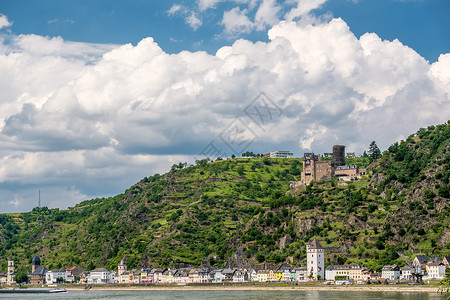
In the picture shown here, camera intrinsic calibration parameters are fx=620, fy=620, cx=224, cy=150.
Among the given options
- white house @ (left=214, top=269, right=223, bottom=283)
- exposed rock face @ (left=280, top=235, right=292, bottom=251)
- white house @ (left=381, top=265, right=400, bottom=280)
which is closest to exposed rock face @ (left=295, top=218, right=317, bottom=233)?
exposed rock face @ (left=280, top=235, right=292, bottom=251)

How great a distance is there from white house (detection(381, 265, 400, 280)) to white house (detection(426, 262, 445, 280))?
296 inches

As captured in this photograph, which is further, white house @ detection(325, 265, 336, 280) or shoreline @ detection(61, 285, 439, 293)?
white house @ detection(325, 265, 336, 280)

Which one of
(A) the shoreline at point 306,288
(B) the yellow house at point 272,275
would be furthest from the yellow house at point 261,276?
(A) the shoreline at point 306,288

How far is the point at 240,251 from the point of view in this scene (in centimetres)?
19862

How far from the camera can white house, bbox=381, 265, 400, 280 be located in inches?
5876

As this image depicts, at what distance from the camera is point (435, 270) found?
143875mm

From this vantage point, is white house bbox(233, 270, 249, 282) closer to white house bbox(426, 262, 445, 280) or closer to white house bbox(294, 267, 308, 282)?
white house bbox(294, 267, 308, 282)

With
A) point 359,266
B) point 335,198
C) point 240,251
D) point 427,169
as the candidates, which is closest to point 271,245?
point 240,251

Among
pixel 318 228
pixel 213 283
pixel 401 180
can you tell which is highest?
pixel 401 180

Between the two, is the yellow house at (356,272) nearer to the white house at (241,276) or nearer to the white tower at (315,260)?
the white tower at (315,260)

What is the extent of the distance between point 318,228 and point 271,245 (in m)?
18.2

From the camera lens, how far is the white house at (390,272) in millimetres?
149250

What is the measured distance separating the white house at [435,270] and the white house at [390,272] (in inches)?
296

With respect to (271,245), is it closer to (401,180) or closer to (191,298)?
(401,180)
